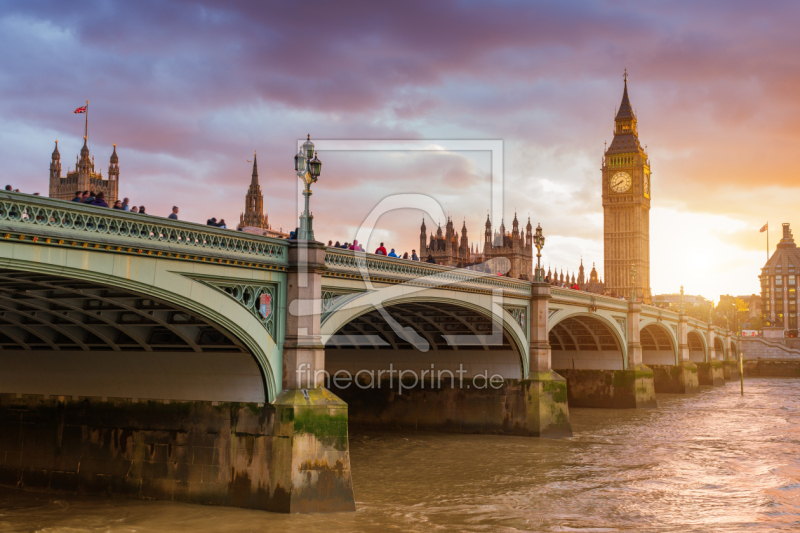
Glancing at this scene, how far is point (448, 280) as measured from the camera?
25.0 m

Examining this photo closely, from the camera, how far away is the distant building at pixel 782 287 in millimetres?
165500

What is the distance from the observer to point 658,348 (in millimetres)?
60375

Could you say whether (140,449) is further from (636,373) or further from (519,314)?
(636,373)

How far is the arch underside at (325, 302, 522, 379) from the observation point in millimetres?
29766

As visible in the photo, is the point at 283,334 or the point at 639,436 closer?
the point at 283,334

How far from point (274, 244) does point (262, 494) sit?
5440 millimetres

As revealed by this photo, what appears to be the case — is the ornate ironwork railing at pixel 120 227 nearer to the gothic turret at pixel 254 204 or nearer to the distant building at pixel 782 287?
the gothic turret at pixel 254 204

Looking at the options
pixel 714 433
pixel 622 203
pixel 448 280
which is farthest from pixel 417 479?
pixel 622 203

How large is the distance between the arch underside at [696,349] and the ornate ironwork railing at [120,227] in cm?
6619

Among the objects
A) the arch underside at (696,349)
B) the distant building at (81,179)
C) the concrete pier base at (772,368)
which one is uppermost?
the distant building at (81,179)

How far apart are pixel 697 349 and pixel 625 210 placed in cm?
6061

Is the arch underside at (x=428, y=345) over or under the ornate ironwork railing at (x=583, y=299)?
under

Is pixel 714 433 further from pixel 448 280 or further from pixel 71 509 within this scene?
pixel 71 509

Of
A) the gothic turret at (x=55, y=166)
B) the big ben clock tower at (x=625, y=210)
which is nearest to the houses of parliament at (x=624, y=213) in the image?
the big ben clock tower at (x=625, y=210)
